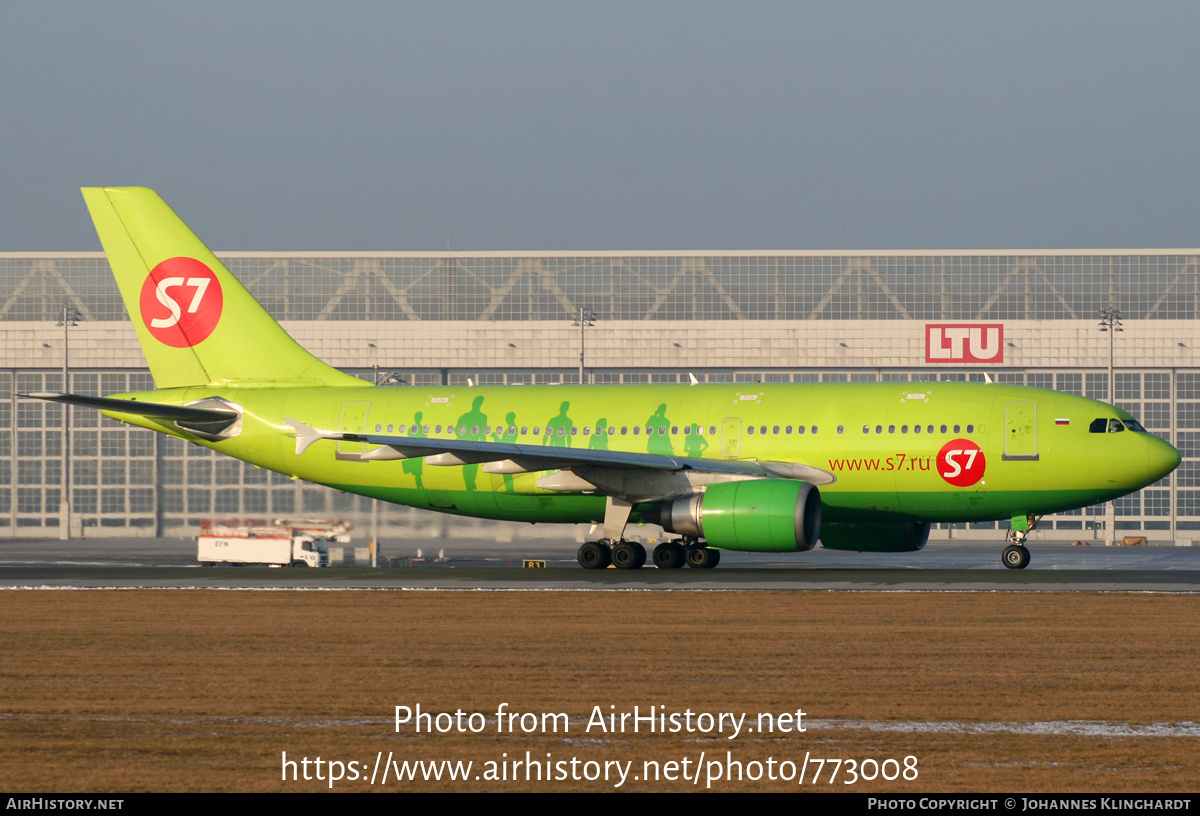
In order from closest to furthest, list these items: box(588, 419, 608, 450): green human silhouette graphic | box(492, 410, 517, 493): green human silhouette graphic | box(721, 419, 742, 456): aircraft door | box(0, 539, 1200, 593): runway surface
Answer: box(0, 539, 1200, 593): runway surface
box(721, 419, 742, 456): aircraft door
box(588, 419, 608, 450): green human silhouette graphic
box(492, 410, 517, 493): green human silhouette graphic

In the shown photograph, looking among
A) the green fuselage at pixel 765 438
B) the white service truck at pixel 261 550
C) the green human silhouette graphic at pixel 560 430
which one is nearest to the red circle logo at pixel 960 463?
the green fuselage at pixel 765 438

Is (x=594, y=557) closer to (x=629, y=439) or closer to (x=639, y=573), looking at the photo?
(x=629, y=439)

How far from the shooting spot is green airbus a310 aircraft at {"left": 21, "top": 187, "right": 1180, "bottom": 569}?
3075cm

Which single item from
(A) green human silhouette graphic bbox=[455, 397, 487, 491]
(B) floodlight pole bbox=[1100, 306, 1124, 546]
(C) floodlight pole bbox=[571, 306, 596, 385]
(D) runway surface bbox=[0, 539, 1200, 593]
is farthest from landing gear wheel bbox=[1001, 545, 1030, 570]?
(C) floodlight pole bbox=[571, 306, 596, 385]

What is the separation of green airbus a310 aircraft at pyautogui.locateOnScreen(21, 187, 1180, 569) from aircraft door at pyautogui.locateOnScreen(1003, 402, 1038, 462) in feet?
0.10

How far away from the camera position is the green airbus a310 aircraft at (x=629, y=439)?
101 feet

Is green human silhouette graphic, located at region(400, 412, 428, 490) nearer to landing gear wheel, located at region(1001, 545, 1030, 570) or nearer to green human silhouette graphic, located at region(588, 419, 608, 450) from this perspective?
green human silhouette graphic, located at region(588, 419, 608, 450)

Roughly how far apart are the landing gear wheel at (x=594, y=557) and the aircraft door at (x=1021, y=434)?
9552mm

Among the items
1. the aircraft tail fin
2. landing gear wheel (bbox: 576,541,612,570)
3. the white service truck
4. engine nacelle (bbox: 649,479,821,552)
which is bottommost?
the white service truck

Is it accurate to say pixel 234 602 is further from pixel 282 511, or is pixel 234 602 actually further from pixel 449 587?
pixel 282 511

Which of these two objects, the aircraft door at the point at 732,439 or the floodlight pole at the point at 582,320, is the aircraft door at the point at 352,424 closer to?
the aircraft door at the point at 732,439

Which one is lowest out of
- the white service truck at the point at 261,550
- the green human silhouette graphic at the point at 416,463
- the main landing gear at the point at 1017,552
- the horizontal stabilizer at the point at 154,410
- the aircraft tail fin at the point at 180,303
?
the white service truck at the point at 261,550

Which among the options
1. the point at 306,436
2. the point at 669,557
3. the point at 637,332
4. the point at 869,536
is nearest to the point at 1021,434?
the point at 869,536

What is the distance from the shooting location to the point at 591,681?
13969 mm
